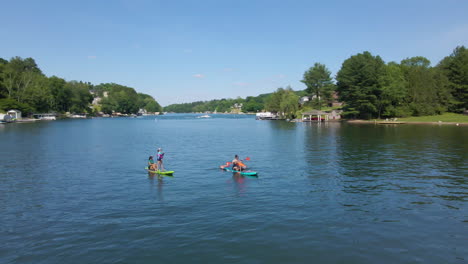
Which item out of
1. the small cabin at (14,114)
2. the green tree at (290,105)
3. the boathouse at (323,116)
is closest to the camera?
the boathouse at (323,116)

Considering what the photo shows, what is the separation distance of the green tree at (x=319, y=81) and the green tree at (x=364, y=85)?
2246 cm

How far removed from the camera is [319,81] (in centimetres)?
15338

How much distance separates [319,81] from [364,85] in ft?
122

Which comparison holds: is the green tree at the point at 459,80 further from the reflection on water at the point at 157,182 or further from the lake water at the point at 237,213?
the reflection on water at the point at 157,182

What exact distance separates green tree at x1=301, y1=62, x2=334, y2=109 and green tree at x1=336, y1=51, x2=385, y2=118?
73.7ft

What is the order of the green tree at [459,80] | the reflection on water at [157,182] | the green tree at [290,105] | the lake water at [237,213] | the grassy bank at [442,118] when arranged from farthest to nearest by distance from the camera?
the green tree at [290,105] < the green tree at [459,80] < the grassy bank at [442,118] < the reflection on water at [157,182] < the lake water at [237,213]

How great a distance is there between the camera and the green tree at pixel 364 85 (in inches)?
4498

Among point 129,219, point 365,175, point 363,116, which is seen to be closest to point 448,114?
point 363,116

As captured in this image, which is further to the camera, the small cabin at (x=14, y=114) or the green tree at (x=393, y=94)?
the small cabin at (x=14, y=114)

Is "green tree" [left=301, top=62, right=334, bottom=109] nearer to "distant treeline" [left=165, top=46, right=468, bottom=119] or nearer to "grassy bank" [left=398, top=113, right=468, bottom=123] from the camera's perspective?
"distant treeline" [left=165, top=46, right=468, bottom=119]

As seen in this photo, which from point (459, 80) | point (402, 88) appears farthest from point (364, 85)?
point (459, 80)

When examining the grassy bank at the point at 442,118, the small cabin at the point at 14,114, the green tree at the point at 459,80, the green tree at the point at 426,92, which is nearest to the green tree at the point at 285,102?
the green tree at the point at 426,92

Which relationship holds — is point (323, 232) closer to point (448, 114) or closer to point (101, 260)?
point (101, 260)

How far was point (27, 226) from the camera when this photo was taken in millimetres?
17562
